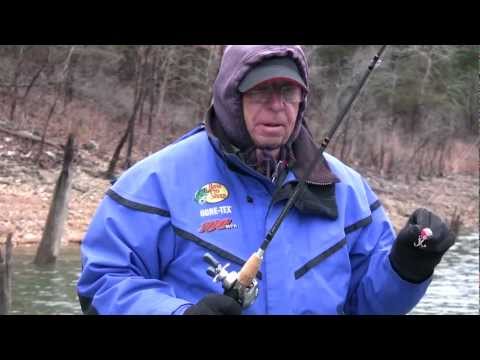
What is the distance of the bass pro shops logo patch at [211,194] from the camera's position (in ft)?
9.01

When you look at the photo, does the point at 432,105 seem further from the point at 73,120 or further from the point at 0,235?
the point at 0,235

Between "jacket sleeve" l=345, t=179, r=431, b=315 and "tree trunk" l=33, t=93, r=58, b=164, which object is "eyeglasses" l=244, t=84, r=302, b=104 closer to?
"jacket sleeve" l=345, t=179, r=431, b=315

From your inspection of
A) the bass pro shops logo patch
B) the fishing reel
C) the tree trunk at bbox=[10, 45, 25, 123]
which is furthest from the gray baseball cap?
the tree trunk at bbox=[10, 45, 25, 123]

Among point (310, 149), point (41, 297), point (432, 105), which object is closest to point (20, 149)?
point (41, 297)

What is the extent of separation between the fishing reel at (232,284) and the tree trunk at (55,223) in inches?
469

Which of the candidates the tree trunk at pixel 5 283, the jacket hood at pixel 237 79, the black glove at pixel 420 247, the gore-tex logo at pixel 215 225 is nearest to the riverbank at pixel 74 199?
the tree trunk at pixel 5 283

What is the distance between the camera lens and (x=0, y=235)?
47.5ft

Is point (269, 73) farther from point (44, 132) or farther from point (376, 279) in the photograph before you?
point (44, 132)

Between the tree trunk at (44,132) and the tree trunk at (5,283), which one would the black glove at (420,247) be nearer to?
the tree trunk at (5,283)

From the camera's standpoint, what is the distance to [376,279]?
290 centimetres

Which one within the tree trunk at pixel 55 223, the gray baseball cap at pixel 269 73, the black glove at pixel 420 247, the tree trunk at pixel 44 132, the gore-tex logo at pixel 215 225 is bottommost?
the tree trunk at pixel 55 223
